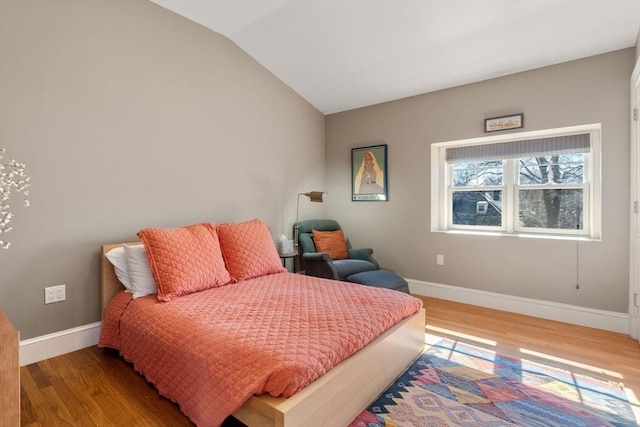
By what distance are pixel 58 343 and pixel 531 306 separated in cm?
405

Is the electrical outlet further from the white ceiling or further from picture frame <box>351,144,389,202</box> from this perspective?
picture frame <box>351,144,389,202</box>

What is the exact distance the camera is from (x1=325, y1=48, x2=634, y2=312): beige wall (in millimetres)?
2832

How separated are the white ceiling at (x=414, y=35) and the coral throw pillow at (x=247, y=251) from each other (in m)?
1.89

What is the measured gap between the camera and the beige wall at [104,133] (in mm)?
2244

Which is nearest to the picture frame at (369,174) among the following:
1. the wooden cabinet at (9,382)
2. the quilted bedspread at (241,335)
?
the quilted bedspread at (241,335)

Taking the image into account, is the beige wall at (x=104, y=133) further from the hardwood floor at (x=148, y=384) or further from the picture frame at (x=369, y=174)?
the picture frame at (x=369, y=174)

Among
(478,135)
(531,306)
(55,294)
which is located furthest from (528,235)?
(55,294)

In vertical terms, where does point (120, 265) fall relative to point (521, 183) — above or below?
below

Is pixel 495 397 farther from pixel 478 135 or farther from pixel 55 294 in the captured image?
pixel 55 294

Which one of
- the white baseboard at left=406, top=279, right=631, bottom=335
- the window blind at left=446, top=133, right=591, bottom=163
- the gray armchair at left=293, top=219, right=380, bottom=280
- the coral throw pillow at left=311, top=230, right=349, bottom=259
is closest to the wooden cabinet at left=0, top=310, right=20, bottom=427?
the gray armchair at left=293, top=219, right=380, bottom=280

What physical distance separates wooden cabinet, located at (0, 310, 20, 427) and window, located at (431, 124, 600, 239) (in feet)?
11.9

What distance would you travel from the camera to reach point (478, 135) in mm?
3508

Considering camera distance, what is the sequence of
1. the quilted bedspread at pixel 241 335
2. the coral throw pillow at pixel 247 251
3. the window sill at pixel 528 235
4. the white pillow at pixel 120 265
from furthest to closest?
the window sill at pixel 528 235 → the coral throw pillow at pixel 247 251 → the white pillow at pixel 120 265 → the quilted bedspread at pixel 241 335

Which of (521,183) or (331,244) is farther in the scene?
(331,244)
